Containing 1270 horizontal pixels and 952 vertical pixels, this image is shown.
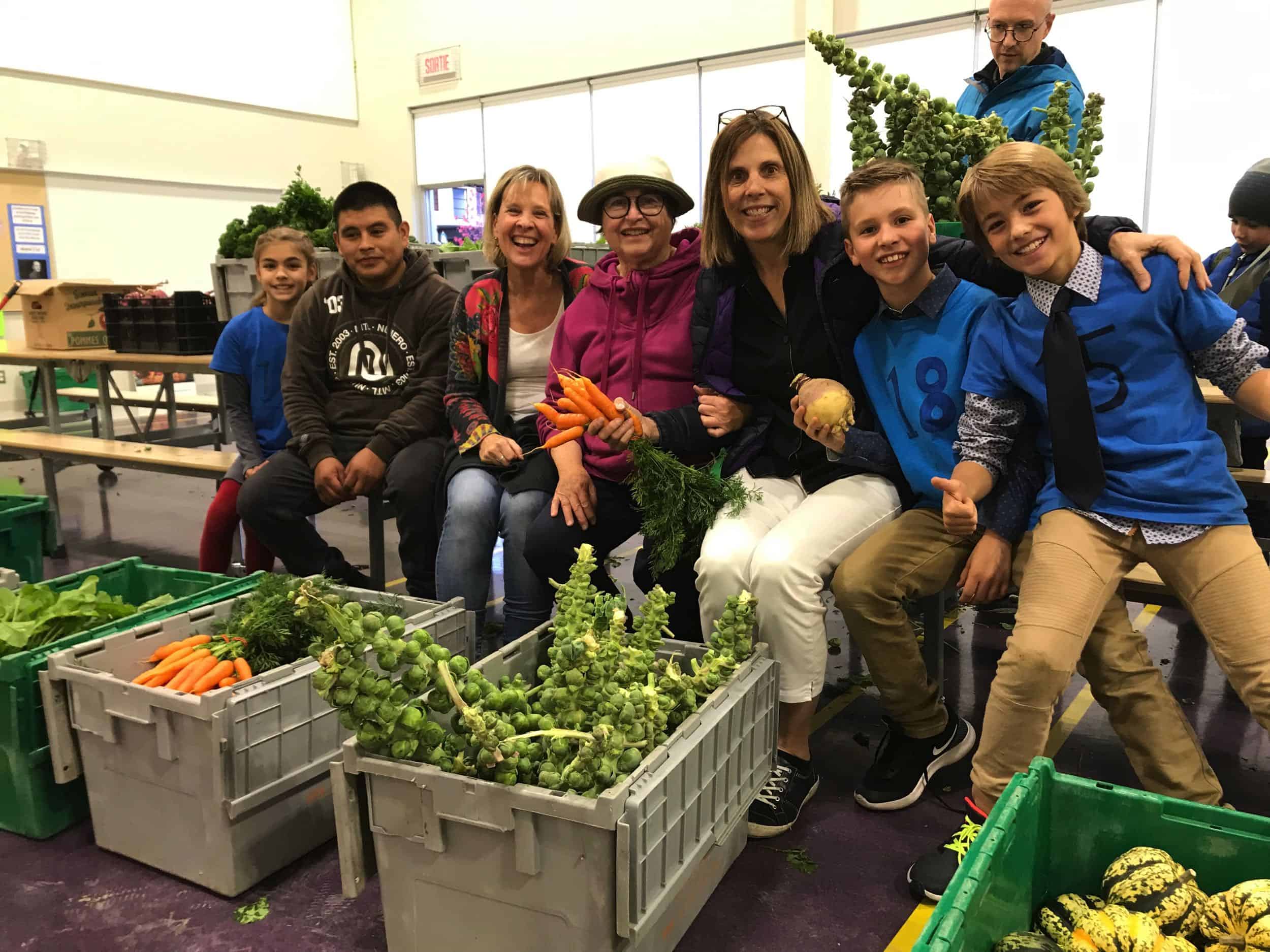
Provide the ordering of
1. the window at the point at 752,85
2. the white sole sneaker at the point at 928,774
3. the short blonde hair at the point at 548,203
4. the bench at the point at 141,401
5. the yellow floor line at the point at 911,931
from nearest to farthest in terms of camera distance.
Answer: the yellow floor line at the point at 911,931, the white sole sneaker at the point at 928,774, the short blonde hair at the point at 548,203, the bench at the point at 141,401, the window at the point at 752,85

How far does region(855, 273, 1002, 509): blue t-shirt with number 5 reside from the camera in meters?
2.11

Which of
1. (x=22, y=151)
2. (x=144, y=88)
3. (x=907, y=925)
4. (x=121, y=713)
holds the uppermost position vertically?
(x=144, y=88)

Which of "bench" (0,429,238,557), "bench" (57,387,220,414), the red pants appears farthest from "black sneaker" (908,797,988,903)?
"bench" (57,387,220,414)

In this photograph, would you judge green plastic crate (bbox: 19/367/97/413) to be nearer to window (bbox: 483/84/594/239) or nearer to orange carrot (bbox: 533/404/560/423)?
window (bbox: 483/84/594/239)

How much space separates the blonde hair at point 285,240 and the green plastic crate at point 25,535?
1073 millimetres

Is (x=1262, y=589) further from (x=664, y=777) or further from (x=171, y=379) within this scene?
(x=171, y=379)

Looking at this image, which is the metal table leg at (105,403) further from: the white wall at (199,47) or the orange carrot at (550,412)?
the white wall at (199,47)

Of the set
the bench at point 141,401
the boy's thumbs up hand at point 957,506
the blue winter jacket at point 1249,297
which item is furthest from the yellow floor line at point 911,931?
the bench at point 141,401

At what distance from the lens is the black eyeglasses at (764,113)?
2299 mm

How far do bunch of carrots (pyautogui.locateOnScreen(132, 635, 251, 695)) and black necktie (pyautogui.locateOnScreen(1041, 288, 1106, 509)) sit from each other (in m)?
1.78

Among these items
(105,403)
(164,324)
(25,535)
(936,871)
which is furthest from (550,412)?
(105,403)

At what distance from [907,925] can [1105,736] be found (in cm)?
107

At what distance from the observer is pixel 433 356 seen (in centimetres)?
314

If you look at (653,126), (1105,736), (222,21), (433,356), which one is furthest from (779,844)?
(222,21)
